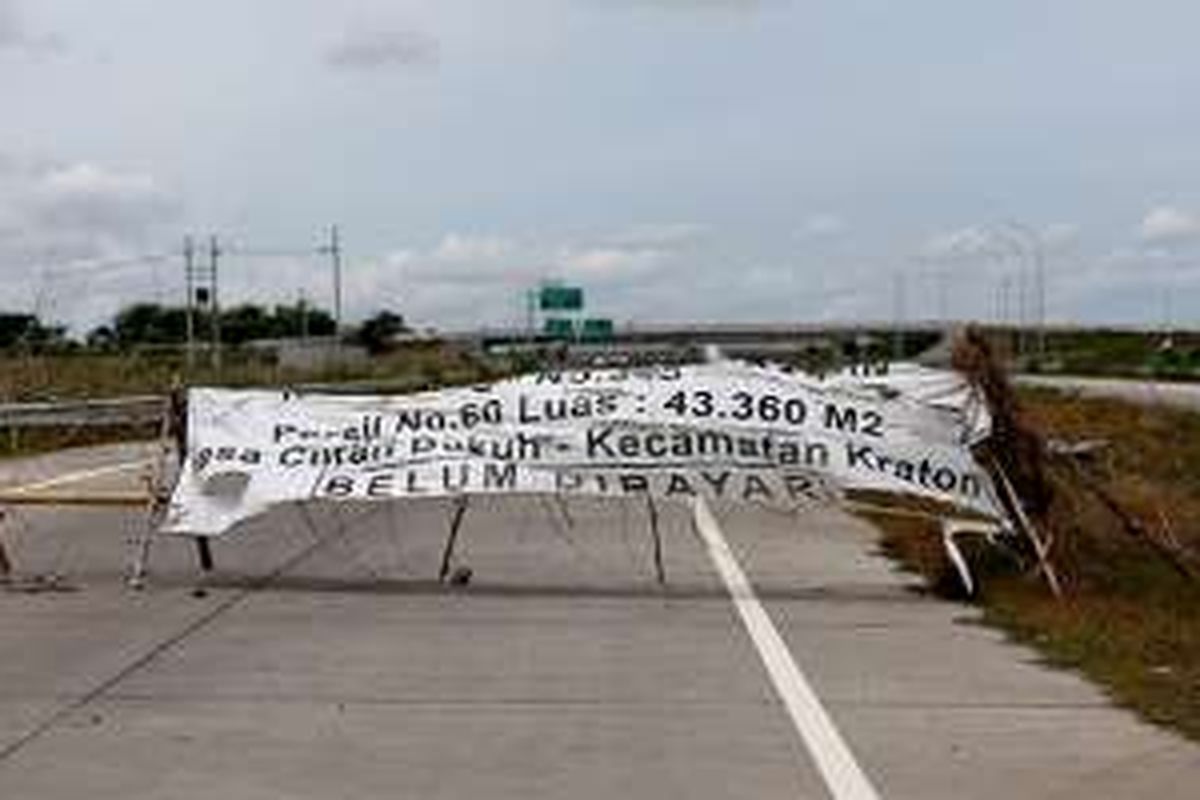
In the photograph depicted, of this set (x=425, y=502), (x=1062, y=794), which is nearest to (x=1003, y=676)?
(x=1062, y=794)

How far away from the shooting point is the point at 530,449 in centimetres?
1852

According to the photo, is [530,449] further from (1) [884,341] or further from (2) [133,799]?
(1) [884,341]

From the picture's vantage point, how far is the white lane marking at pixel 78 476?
31.4 m

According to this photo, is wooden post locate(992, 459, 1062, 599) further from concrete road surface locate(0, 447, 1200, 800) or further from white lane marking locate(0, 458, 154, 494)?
white lane marking locate(0, 458, 154, 494)

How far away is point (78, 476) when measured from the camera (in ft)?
113

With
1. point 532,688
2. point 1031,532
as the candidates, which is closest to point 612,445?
point 1031,532

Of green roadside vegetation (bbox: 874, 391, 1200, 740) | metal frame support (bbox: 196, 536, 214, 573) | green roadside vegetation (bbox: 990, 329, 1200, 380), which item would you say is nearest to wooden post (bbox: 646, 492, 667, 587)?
green roadside vegetation (bbox: 874, 391, 1200, 740)

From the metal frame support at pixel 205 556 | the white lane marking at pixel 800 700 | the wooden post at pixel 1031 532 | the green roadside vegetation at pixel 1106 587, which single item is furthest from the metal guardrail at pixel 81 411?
the wooden post at pixel 1031 532

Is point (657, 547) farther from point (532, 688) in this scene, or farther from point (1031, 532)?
point (532, 688)

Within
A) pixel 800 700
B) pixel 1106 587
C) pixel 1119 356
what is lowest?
pixel 1119 356

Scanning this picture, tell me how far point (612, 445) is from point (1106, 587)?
3.57 m

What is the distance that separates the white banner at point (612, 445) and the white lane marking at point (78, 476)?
38.4 feet

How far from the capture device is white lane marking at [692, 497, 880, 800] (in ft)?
33.2

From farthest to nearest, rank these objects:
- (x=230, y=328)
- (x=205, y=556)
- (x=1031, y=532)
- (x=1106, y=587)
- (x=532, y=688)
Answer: (x=230, y=328)
(x=205, y=556)
(x=1106, y=587)
(x=1031, y=532)
(x=532, y=688)
